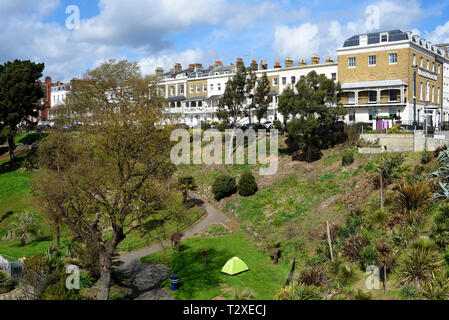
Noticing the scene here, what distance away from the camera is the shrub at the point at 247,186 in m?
31.9

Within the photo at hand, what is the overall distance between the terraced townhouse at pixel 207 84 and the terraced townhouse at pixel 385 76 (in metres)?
6.50

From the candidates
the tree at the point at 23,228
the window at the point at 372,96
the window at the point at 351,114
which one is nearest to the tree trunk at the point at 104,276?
the tree at the point at 23,228

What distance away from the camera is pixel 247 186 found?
31906mm

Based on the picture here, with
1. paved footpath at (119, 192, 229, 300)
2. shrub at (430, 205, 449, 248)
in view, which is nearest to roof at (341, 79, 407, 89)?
paved footpath at (119, 192, 229, 300)

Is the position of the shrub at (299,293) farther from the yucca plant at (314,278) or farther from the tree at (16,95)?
the tree at (16,95)

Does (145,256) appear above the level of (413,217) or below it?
below

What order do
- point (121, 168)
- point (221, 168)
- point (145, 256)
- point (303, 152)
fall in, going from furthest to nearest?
point (221, 168) → point (303, 152) → point (145, 256) → point (121, 168)

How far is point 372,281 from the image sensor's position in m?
15.1

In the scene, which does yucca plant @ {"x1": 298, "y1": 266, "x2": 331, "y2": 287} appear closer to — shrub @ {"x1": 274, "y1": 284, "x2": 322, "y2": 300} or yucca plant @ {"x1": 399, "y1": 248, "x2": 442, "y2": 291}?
shrub @ {"x1": 274, "y1": 284, "x2": 322, "y2": 300}

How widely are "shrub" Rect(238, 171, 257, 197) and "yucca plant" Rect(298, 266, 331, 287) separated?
15.2 m

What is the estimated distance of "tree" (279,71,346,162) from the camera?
32.1 metres
